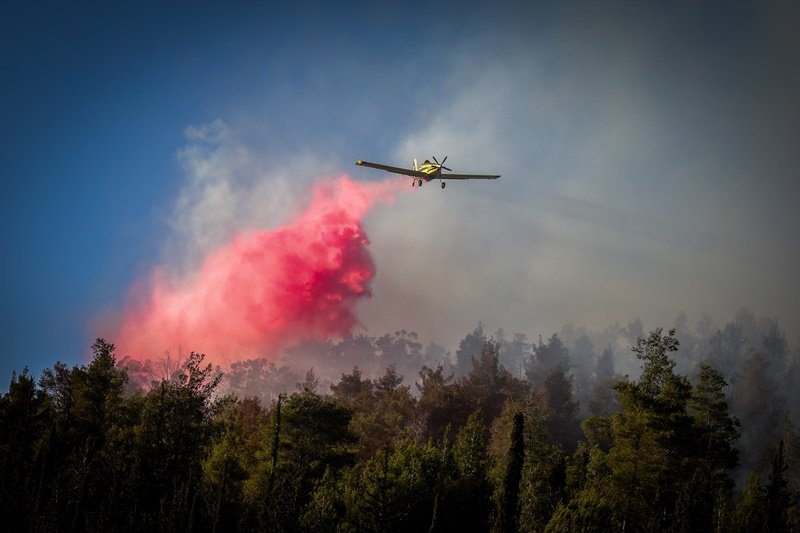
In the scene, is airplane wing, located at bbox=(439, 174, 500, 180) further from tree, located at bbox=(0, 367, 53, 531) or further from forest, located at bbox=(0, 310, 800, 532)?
tree, located at bbox=(0, 367, 53, 531)

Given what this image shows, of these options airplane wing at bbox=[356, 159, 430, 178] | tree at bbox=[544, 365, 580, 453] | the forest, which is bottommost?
the forest

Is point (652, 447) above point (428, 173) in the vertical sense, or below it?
below

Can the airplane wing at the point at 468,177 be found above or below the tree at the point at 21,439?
above

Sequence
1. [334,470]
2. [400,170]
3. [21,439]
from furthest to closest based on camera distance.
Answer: [400,170] → [334,470] → [21,439]

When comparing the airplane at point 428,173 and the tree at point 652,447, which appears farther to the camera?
the airplane at point 428,173

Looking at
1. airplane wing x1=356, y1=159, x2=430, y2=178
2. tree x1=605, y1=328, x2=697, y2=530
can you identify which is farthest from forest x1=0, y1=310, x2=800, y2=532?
airplane wing x1=356, y1=159, x2=430, y2=178

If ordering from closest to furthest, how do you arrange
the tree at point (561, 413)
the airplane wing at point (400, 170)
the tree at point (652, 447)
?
the tree at point (652, 447)
the airplane wing at point (400, 170)
the tree at point (561, 413)

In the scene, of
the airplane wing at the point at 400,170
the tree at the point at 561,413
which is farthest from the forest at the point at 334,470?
the tree at the point at 561,413

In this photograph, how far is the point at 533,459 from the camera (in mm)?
45406

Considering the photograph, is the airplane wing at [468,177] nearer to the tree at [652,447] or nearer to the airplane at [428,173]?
the airplane at [428,173]

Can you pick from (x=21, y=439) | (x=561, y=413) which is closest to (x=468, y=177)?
(x=21, y=439)

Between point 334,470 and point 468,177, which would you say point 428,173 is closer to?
point 468,177

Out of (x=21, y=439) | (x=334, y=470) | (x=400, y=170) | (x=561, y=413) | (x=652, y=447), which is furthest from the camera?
(x=561, y=413)

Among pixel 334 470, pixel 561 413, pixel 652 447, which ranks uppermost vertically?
pixel 561 413
